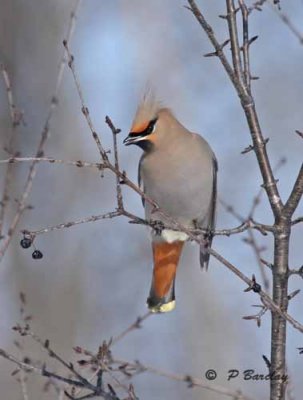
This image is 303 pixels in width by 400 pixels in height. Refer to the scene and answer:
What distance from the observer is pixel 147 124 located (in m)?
3.56

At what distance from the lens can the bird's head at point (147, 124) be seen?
137 inches

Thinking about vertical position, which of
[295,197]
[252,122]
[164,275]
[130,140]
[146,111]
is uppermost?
[146,111]

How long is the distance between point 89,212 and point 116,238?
267mm

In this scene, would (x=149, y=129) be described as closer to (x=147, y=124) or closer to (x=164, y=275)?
(x=147, y=124)

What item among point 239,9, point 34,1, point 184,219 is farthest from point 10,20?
point 239,9

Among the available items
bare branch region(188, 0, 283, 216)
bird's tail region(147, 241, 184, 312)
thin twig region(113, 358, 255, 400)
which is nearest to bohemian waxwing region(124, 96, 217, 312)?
bird's tail region(147, 241, 184, 312)

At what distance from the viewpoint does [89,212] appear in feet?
25.5

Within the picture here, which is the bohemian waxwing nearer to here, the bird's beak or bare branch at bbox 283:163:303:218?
the bird's beak

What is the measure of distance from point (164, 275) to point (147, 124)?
53 cm

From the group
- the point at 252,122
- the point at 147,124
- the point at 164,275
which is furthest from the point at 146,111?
the point at 252,122

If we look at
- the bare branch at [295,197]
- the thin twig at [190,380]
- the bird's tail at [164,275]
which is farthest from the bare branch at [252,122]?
the bird's tail at [164,275]

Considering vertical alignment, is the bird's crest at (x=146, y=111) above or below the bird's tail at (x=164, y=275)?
above

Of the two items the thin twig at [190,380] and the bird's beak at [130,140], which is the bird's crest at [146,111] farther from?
the thin twig at [190,380]

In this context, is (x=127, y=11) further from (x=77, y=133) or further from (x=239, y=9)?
(x=239, y=9)
